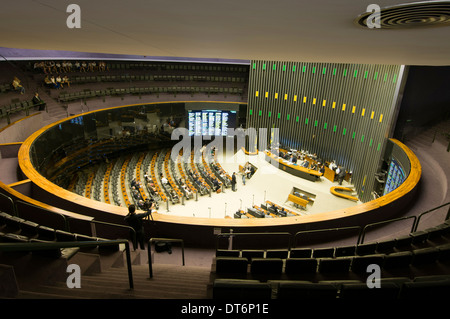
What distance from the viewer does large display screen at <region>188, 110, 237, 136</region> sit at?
17.2 m

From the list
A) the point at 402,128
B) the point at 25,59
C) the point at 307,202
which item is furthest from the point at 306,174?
the point at 25,59

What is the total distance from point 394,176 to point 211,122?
10660 millimetres

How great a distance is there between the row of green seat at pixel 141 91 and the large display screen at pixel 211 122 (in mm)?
1562

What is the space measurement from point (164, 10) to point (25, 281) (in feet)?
9.30

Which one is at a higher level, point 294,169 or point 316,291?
point 316,291

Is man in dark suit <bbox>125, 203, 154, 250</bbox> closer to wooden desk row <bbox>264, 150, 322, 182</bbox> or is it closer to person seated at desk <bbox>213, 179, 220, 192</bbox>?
person seated at desk <bbox>213, 179, 220, 192</bbox>

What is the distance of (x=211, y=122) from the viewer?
1747cm

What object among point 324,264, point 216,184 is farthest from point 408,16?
point 216,184

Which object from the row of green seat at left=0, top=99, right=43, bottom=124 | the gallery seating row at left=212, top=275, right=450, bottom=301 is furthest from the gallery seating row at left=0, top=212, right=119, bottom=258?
the row of green seat at left=0, top=99, right=43, bottom=124

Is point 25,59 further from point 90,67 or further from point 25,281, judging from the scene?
point 25,281

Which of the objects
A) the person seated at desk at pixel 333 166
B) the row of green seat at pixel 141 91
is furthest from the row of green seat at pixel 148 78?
the person seated at desk at pixel 333 166

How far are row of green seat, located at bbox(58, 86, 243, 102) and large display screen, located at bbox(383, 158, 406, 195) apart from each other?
35.2 feet

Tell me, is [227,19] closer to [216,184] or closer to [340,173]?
[216,184]

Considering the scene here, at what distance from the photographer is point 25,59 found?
484 inches
